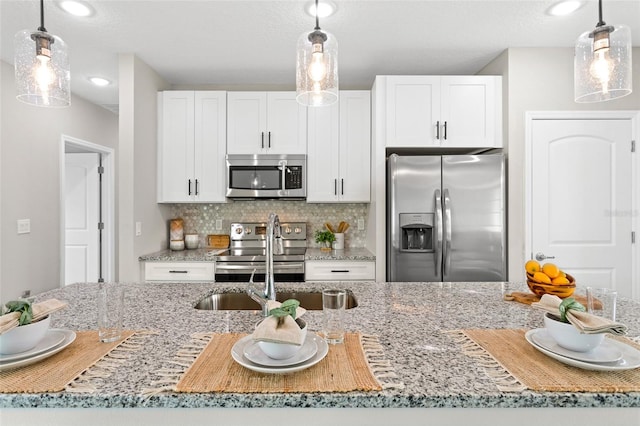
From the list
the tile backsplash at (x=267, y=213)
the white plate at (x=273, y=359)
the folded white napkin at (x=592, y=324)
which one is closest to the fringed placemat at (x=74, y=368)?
the white plate at (x=273, y=359)

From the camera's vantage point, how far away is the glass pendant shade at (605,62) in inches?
Answer: 50.6

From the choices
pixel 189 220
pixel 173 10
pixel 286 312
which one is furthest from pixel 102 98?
pixel 286 312

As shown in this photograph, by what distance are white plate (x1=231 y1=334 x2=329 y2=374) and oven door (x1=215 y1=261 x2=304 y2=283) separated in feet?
6.43

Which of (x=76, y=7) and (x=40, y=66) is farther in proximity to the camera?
(x=76, y=7)

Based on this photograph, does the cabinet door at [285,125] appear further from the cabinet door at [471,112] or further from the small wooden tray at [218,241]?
the cabinet door at [471,112]

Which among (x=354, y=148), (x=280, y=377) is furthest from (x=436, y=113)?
(x=280, y=377)

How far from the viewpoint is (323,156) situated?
10.7ft

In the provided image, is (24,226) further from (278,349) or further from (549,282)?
(549,282)

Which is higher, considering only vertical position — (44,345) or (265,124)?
(265,124)

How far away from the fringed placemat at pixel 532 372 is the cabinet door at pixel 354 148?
2.26 meters

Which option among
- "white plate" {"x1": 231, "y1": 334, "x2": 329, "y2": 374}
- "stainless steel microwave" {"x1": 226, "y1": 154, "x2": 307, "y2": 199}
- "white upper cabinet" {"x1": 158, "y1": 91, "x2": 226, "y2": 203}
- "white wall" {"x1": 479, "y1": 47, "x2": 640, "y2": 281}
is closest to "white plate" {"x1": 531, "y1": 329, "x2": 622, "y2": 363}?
"white plate" {"x1": 231, "y1": 334, "x2": 329, "y2": 374}

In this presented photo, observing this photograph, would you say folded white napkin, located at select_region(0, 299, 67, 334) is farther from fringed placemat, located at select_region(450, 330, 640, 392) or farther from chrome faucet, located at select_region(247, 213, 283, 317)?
fringed placemat, located at select_region(450, 330, 640, 392)

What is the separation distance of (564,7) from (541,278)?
1.83 m

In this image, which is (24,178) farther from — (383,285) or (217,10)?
(383,285)
